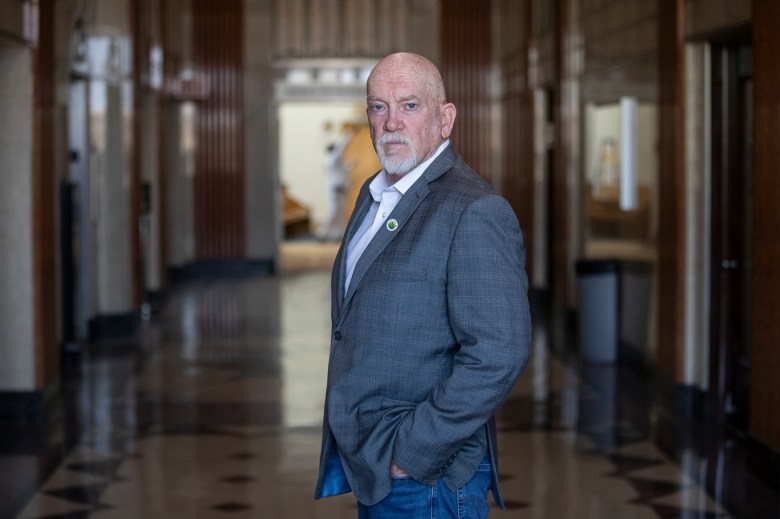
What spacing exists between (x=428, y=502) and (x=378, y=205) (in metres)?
0.69

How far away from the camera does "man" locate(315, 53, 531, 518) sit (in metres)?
→ 2.52

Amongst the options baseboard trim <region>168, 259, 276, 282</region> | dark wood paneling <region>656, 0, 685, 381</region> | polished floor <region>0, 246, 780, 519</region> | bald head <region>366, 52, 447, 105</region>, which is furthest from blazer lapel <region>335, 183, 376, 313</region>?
baseboard trim <region>168, 259, 276, 282</region>

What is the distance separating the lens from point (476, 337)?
2.52 meters

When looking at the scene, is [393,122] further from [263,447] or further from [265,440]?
[265,440]

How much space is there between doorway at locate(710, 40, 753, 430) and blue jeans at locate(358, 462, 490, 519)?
5.20 meters

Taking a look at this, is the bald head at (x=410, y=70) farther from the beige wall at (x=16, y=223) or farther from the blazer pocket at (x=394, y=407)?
the beige wall at (x=16, y=223)

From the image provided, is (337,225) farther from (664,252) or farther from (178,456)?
(178,456)

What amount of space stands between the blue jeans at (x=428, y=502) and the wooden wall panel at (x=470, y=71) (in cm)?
1653

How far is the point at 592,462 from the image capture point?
6734 mm

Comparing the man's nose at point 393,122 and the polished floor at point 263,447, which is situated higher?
the man's nose at point 393,122

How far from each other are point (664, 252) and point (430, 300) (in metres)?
6.36

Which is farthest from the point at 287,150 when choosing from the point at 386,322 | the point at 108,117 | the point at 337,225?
the point at 386,322

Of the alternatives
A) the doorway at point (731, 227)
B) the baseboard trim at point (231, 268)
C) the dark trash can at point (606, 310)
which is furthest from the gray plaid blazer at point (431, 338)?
the baseboard trim at point (231, 268)

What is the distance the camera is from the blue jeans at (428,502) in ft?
8.72
